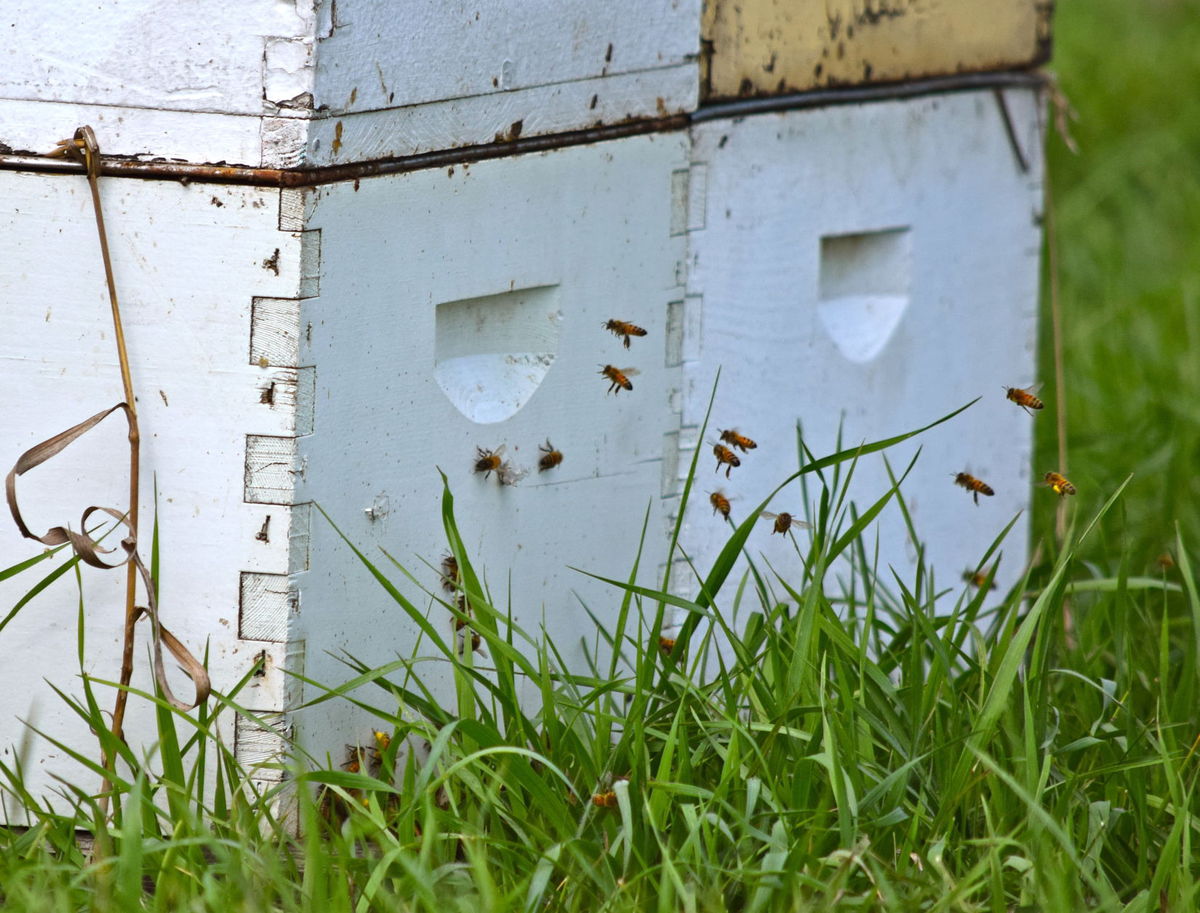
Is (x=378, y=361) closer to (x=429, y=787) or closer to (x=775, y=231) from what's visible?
(x=429, y=787)

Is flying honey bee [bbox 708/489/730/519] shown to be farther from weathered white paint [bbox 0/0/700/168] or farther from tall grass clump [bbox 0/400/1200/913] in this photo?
weathered white paint [bbox 0/0/700/168]

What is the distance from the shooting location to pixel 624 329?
2.44 meters

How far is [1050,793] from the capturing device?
1999 millimetres

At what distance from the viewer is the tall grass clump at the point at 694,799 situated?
1729 mm

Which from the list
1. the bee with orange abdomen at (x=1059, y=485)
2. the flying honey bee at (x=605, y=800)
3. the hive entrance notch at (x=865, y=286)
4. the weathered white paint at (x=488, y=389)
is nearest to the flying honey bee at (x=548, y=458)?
the weathered white paint at (x=488, y=389)

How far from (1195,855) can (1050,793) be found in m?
0.19

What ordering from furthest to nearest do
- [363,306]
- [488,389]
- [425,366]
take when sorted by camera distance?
1. [488,389]
2. [425,366]
3. [363,306]

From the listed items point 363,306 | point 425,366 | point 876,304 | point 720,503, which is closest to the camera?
point 363,306

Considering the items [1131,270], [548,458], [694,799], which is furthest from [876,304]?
[1131,270]

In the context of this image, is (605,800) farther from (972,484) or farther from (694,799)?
(972,484)

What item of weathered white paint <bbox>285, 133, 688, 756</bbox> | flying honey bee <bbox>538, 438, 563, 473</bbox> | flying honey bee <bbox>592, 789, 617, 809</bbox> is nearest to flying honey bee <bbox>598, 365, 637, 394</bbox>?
weathered white paint <bbox>285, 133, 688, 756</bbox>

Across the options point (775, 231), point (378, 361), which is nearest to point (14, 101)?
point (378, 361)

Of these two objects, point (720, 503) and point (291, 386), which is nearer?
point (291, 386)

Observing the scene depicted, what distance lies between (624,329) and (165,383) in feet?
2.36
